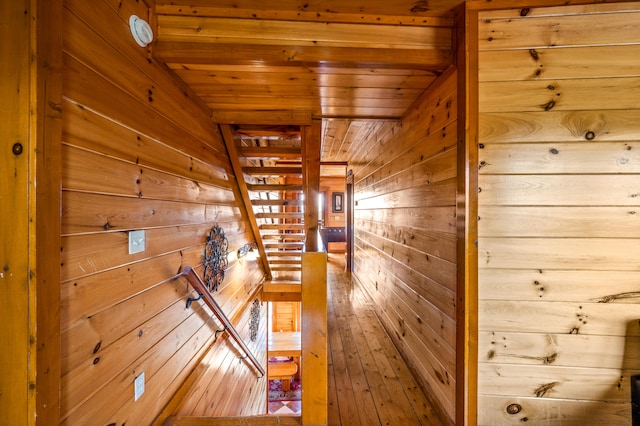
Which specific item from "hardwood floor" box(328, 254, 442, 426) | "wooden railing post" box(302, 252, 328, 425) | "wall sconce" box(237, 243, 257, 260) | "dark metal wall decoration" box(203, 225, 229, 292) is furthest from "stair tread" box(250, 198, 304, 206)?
"wooden railing post" box(302, 252, 328, 425)

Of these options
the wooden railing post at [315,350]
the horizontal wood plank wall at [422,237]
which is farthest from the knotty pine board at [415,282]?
the wooden railing post at [315,350]

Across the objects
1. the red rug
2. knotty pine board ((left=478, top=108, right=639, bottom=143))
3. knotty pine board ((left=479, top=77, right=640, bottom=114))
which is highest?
knotty pine board ((left=479, top=77, right=640, bottom=114))

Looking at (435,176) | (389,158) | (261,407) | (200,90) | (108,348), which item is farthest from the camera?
A: (261,407)

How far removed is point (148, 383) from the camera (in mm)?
1263

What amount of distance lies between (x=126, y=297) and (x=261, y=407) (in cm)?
377

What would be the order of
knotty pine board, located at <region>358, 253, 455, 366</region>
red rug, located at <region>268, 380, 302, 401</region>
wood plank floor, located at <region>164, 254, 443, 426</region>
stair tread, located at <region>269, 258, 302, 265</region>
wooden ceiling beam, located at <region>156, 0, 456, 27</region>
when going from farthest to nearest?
red rug, located at <region>268, 380, 302, 401</region> < stair tread, located at <region>269, 258, 302, 265</region> < wood plank floor, located at <region>164, 254, 443, 426</region> < knotty pine board, located at <region>358, 253, 455, 366</region> < wooden ceiling beam, located at <region>156, 0, 456, 27</region>

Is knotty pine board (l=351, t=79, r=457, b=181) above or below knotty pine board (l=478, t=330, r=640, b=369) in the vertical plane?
above

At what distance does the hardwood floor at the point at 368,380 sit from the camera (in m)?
1.57

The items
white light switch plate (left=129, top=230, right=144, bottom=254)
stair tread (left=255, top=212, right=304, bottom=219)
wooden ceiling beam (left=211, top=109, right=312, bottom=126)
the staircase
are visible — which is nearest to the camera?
white light switch plate (left=129, top=230, right=144, bottom=254)

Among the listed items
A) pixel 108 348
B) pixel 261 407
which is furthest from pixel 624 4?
pixel 261 407

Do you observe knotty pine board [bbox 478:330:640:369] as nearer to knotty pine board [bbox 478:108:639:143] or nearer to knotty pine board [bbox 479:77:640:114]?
knotty pine board [bbox 478:108:639:143]

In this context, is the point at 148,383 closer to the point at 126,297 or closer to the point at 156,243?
the point at 126,297

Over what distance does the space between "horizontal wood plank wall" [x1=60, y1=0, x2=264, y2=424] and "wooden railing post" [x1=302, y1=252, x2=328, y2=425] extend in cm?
81

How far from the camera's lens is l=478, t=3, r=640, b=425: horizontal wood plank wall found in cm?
114
